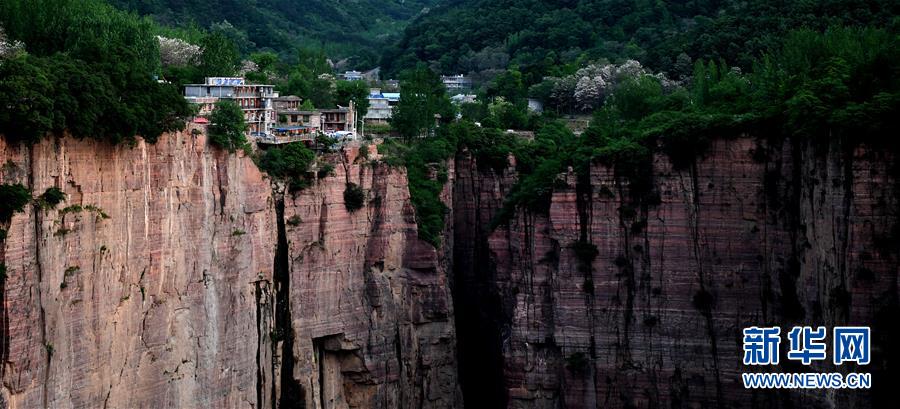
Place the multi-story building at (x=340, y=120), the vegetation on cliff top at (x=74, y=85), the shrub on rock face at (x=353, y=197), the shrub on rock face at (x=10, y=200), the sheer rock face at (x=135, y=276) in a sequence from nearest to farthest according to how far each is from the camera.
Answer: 1. the shrub on rock face at (x=10, y=200)
2. the vegetation on cliff top at (x=74, y=85)
3. the sheer rock face at (x=135, y=276)
4. the shrub on rock face at (x=353, y=197)
5. the multi-story building at (x=340, y=120)

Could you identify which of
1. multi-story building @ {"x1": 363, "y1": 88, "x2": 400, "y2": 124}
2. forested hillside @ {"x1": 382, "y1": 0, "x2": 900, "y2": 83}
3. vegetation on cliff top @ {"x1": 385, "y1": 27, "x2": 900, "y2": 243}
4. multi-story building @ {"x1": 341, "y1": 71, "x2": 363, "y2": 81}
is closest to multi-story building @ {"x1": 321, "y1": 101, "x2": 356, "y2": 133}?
vegetation on cliff top @ {"x1": 385, "y1": 27, "x2": 900, "y2": 243}

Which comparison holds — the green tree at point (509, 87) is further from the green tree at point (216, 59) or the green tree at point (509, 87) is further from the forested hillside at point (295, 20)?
the green tree at point (216, 59)

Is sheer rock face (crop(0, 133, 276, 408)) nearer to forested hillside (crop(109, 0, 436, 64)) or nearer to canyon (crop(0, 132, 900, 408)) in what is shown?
canyon (crop(0, 132, 900, 408))

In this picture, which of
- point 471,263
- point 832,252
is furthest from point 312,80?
point 832,252

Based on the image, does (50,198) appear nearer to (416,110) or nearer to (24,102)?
(24,102)

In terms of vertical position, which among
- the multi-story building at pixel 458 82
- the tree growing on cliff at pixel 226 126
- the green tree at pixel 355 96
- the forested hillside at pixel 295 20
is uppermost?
the forested hillside at pixel 295 20

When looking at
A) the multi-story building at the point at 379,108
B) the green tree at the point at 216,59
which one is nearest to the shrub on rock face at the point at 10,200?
the green tree at the point at 216,59
